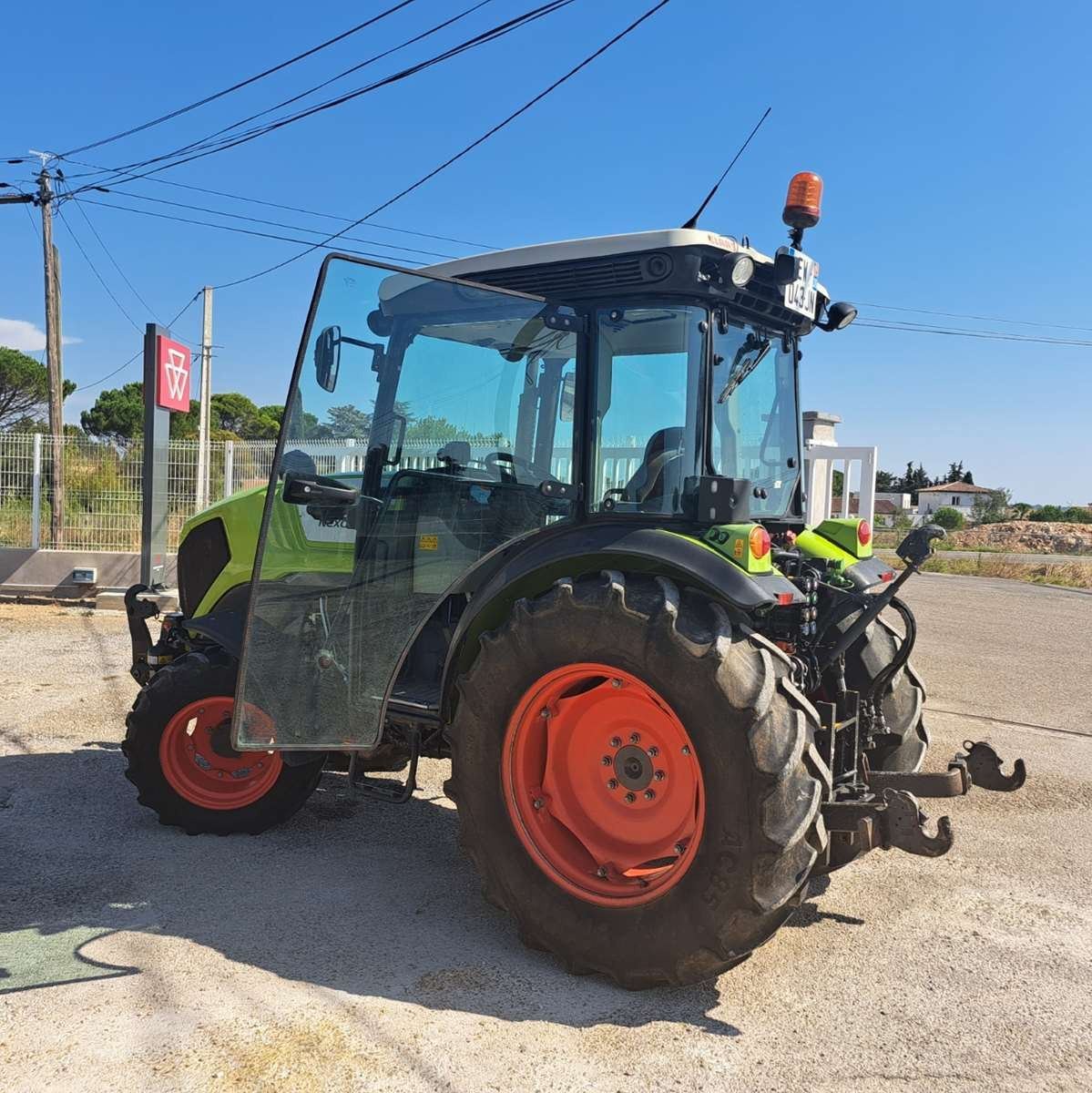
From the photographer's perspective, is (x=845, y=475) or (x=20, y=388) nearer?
(x=845, y=475)

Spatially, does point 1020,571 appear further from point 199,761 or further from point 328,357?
point 328,357

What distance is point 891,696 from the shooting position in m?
4.61

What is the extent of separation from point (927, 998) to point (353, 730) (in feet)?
7.23

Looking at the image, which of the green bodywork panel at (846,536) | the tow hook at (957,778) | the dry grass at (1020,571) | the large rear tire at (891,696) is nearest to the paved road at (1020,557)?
the dry grass at (1020,571)

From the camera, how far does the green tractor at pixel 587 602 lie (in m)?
3.20

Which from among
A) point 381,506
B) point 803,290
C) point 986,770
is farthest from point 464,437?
point 986,770

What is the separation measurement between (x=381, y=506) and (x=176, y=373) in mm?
9628

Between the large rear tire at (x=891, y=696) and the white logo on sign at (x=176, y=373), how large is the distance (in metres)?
10.0

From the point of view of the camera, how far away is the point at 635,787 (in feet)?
11.4

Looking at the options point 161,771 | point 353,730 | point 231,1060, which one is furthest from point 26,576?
point 231,1060

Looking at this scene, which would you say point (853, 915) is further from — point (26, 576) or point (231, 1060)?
point (26, 576)

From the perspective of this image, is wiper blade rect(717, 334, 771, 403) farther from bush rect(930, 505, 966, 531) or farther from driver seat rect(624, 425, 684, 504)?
bush rect(930, 505, 966, 531)

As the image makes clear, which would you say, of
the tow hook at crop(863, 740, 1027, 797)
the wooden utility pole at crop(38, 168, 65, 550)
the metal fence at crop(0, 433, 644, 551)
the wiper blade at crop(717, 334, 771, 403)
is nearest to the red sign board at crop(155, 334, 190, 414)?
the metal fence at crop(0, 433, 644, 551)

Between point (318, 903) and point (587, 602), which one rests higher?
point (587, 602)
